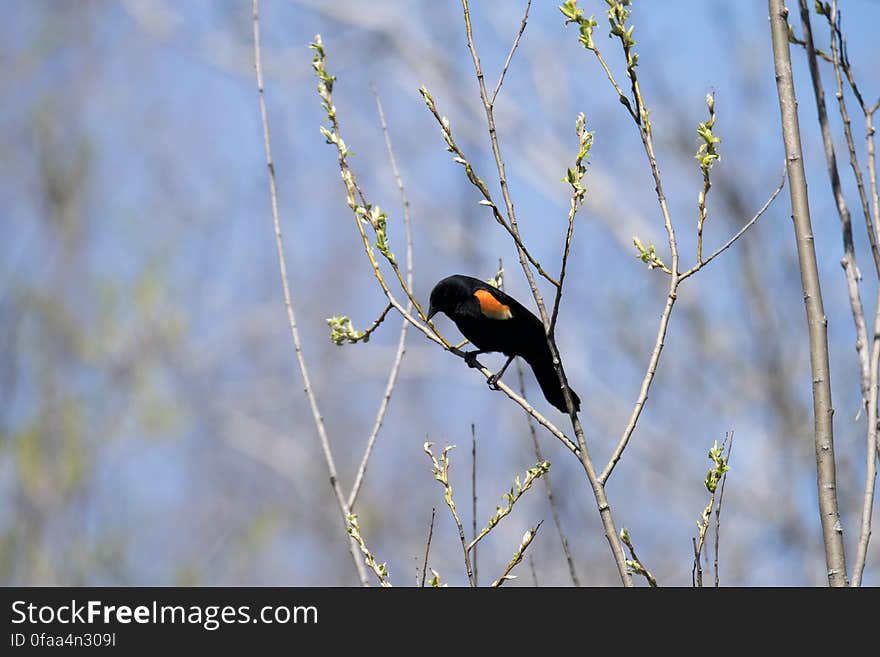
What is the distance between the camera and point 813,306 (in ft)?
6.29

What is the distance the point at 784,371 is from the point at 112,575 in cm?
723

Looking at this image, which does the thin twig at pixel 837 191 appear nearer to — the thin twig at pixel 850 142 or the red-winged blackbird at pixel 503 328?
the thin twig at pixel 850 142

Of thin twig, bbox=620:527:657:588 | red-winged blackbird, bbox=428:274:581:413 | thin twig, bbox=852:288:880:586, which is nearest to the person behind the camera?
thin twig, bbox=852:288:880:586

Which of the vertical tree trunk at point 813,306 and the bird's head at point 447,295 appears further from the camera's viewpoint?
the bird's head at point 447,295

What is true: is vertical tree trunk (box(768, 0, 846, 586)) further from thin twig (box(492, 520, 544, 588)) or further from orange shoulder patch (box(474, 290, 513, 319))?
orange shoulder patch (box(474, 290, 513, 319))

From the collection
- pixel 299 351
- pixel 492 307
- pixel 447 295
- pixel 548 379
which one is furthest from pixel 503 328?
pixel 299 351

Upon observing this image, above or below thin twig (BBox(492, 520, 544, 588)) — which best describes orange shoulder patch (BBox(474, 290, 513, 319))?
above

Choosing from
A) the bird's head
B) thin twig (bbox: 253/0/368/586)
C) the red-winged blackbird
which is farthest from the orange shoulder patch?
thin twig (bbox: 253/0/368/586)

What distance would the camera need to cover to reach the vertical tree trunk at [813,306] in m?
1.82

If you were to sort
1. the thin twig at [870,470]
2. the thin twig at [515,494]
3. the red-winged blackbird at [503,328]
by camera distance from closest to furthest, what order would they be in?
the thin twig at [870,470]
the thin twig at [515,494]
the red-winged blackbird at [503,328]

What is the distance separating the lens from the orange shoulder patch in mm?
3680

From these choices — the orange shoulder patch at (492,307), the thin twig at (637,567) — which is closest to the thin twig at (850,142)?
the thin twig at (637,567)

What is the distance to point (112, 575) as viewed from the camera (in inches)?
282
